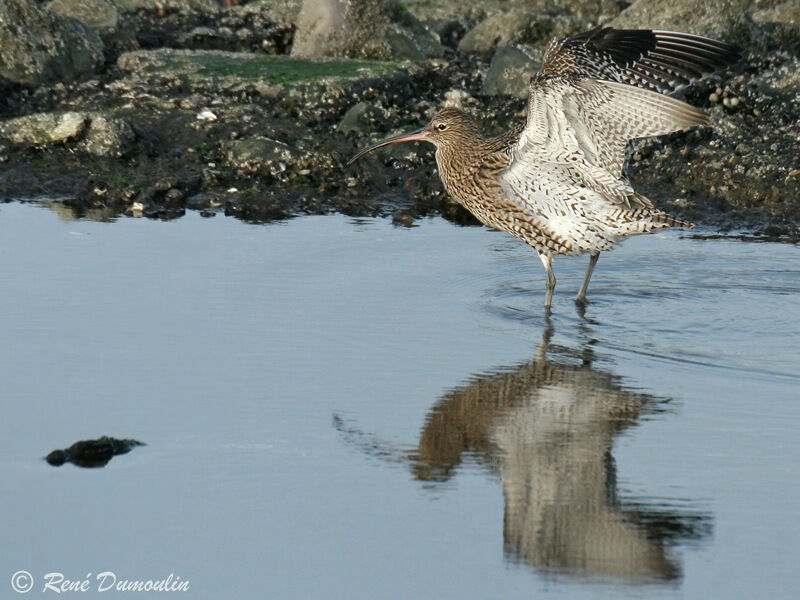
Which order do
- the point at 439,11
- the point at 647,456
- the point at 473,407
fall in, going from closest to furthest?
1. the point at 647,456
2. the point at 473,407
3. the point at 439,11

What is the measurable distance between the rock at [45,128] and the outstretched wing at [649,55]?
4.40 m

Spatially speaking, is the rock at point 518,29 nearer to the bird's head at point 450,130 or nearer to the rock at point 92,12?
the rock at point 92,12

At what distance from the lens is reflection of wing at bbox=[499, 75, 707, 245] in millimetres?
8188

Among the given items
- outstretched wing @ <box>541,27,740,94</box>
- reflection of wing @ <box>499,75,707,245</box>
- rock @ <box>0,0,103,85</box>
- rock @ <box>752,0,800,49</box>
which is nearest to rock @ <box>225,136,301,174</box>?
rock @ <box>0,0,103,85</box>

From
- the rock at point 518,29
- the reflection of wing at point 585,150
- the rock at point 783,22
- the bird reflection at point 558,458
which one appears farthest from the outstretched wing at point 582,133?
the rock at point 518,29

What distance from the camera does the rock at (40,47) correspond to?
495 inches

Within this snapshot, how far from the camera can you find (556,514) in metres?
5.31

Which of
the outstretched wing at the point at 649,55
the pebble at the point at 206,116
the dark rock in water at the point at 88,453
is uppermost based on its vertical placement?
the outstretched wing at the point at 649,55

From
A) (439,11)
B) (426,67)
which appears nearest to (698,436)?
(426,67)

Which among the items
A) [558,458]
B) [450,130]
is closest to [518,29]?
[450,130]

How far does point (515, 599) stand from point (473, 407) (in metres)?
1.95

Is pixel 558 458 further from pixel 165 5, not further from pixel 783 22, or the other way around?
pixel 165 5

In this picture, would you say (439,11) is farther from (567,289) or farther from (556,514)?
(556,514)

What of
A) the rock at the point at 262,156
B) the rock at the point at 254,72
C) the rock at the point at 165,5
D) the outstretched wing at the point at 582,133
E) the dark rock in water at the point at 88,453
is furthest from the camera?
the rock at the point at 165,5
